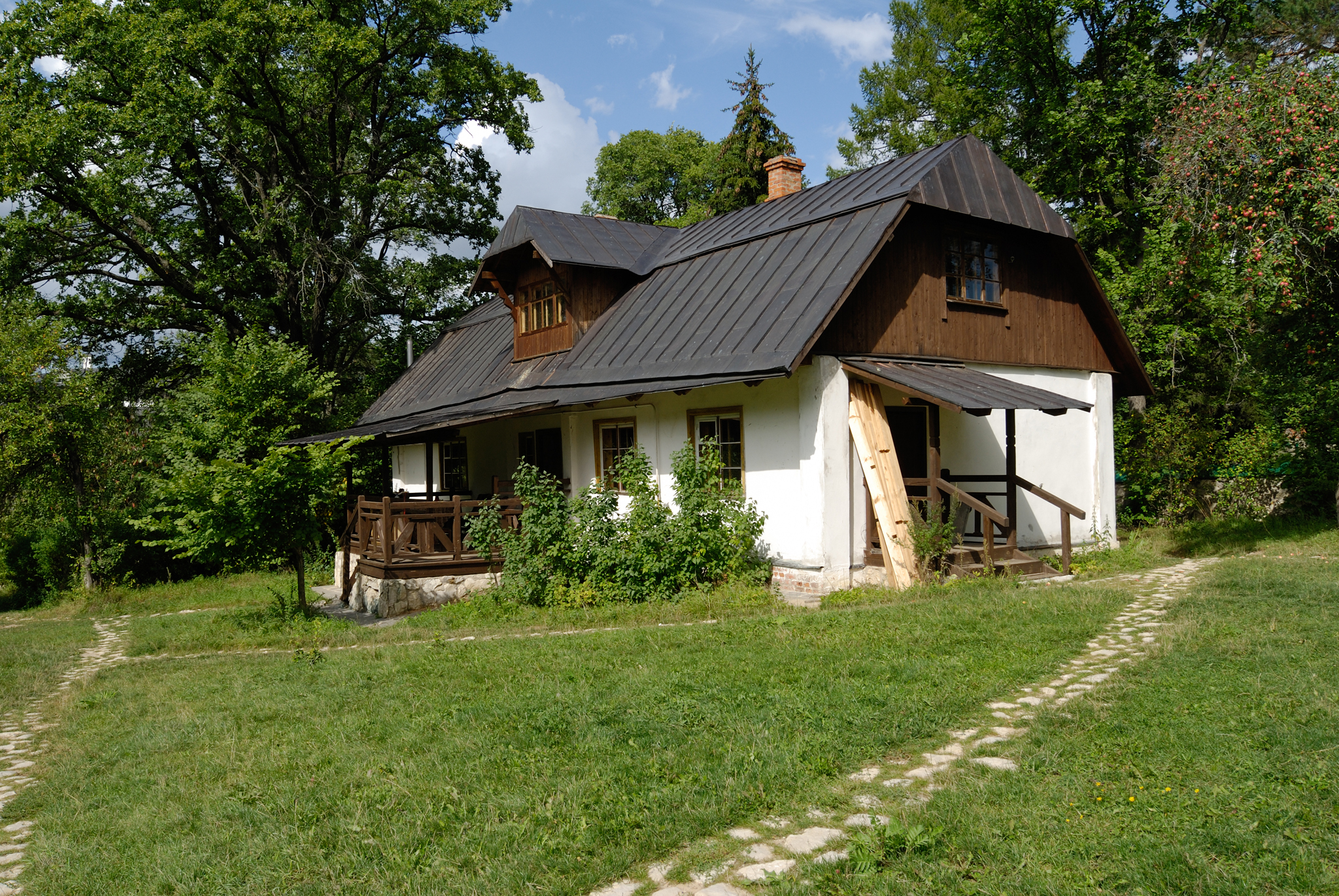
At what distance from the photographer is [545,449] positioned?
17.4m

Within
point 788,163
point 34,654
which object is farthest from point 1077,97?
point 34,654

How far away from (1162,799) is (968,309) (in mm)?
10145

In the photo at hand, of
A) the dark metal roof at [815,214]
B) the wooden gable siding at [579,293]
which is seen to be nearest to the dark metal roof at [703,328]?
the wooden gable siding at [579,293]

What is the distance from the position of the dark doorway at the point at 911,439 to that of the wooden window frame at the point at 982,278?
1.42m

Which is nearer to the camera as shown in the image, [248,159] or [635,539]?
[635,539]

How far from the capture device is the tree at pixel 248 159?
67.1ft

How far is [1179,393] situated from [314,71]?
20.1 meters

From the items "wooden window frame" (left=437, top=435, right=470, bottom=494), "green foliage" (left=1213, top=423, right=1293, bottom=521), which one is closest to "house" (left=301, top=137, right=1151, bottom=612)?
"wooden window frame" (left=437, top=435, right=470, bottom=494)

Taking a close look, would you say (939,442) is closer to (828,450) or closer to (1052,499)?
(1052,499)

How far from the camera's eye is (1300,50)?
69.7ft

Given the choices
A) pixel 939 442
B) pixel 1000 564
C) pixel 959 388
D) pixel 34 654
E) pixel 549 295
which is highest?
pixel 549 295

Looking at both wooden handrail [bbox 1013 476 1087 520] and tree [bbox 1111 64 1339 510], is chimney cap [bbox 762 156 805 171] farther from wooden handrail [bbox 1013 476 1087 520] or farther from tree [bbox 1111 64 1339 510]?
wooden handrail [bbox 1013 476 1087 520]

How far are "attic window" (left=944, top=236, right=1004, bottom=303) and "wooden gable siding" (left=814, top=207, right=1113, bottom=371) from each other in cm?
13

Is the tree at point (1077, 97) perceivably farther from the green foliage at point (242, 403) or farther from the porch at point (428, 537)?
the green foliage at point (242, 403)
